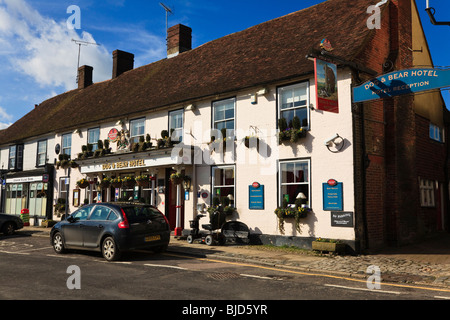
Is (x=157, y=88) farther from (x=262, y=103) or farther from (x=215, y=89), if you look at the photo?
(x=262, y=103)

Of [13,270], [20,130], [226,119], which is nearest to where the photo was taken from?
[13,270]

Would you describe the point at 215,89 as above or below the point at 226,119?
above

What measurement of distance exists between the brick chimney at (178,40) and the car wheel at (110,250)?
14.2m

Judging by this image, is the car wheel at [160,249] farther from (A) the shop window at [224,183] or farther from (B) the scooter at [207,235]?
(A) the shop window at [224,183]

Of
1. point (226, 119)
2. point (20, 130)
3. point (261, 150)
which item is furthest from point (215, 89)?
point (20, 130)

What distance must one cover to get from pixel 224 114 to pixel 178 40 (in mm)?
8884

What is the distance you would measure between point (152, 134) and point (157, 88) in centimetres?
279

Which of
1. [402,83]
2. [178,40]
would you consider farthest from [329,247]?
[178,40]

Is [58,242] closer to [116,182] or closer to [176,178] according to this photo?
[176,178]

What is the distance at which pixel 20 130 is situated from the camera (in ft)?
95.2

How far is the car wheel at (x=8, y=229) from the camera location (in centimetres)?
1880

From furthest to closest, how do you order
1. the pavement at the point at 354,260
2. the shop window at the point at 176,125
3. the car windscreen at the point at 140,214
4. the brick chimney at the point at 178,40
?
the brick chimney at the point at 178,40 < the shop window at the point at 176,125 < the car windscreen at the point at 140,214 < the pavement at the point at 354,260
